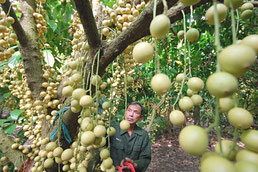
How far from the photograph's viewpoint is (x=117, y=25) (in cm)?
79

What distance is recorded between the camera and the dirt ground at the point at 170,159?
353 cm

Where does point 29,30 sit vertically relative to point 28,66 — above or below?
above

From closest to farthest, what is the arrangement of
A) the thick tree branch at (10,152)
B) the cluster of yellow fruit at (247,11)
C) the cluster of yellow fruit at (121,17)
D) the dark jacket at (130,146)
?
the cluster of yellow fruit at (247,11), the cluster of yellow fruit at (121,17), the thick tree branch at (10,152), the dark jacket at (130,146)

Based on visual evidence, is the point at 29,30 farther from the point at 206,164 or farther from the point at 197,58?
the point at 197,58

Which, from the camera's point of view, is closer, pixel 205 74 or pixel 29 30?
pixel 29 30

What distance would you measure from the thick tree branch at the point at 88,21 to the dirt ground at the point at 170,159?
3.32m

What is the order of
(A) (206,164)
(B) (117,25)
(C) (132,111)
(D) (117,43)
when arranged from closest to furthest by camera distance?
(A) (206,164) → (D) (117,43) → (B) (117,25) → (C) (132,111)

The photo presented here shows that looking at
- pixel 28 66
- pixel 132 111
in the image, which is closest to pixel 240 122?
pixel 28 66

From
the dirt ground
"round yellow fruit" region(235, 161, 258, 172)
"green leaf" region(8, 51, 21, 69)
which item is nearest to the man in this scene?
"green leaf" region(8, 51, 21, 69)

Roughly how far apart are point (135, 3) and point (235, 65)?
0.79m

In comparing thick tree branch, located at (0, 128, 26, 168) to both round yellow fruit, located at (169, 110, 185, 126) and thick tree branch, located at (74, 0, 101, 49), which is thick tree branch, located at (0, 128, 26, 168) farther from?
round yellow fruit, located at (169, 110, 185, 126)

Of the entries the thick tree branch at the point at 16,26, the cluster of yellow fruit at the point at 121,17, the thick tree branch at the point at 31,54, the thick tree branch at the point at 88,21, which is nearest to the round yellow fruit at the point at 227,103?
the thick tree branch at the point at 88,21

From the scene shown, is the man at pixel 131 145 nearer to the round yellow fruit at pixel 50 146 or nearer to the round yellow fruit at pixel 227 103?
the round yellow fruit at pixel 50 146

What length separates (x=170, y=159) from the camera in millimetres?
3934
